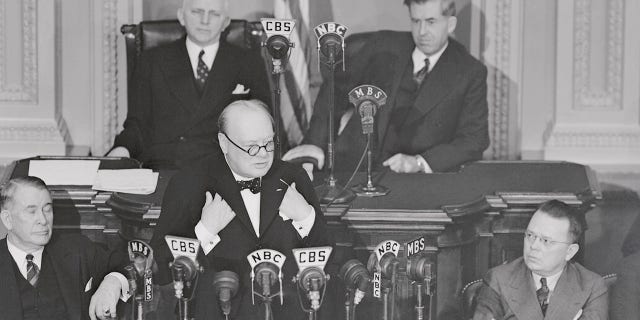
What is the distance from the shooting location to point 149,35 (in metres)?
7.09

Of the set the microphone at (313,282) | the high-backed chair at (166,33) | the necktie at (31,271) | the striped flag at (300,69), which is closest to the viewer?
the microphone at (313,282)

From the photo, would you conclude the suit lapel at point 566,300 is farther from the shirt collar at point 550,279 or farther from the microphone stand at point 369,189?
the microphone stand at point 369,189

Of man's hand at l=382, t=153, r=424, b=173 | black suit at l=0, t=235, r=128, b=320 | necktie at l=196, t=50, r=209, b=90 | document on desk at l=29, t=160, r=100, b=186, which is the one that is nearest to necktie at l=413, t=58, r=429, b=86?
man's hand at l=382, t=153, r=424, b=173

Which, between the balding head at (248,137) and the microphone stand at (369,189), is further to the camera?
the microphone stand at (369,189)

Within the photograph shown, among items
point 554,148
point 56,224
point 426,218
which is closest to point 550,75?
point 554,148

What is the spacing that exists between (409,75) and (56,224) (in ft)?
6.53

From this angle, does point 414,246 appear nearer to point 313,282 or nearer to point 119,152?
point 313,282

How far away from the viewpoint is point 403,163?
658 cm

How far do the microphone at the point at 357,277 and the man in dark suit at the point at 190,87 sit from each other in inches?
82.9

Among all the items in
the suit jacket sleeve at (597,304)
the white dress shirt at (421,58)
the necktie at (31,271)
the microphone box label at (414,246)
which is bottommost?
the suit jacket sleeve at (597,304)

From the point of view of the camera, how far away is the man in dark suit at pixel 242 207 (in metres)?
5.22

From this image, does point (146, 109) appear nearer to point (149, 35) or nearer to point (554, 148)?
point (149, 35)

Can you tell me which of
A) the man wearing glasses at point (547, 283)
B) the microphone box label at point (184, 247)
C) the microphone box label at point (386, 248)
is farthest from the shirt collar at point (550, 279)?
the microphone box label at point (184, 247)

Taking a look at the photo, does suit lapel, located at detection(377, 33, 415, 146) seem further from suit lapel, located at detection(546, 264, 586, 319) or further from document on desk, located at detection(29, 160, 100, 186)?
suit lapel, located at detection(546, 264, 586, 319)
